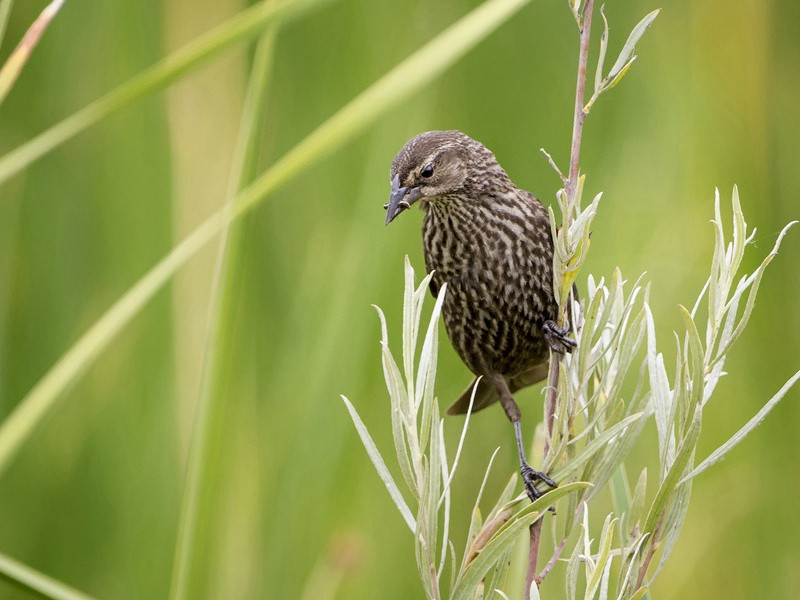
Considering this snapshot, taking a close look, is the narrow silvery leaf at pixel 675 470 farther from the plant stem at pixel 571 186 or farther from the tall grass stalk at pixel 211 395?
the tall grass stalk at pixel 211 395

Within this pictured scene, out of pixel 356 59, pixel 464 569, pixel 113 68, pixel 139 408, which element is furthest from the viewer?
pixel 113 68

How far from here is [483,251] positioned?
1853mm

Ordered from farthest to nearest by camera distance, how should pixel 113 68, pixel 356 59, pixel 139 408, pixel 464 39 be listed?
1. pixel 113 68
2. pixel 356 59
3. pixel 139 408
4. pixel 464 39

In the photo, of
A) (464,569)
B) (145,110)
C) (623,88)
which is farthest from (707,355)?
(623,88)

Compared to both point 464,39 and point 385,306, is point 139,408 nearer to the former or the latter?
point 385,306

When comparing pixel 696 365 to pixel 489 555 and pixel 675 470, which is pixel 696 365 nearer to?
pixel 675 470

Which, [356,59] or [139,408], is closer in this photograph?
[139,408]

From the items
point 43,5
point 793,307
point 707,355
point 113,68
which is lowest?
point 793,307

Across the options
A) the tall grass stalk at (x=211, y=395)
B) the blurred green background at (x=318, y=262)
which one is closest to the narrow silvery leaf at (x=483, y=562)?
the tall grass stalk at (x=211, y=395)

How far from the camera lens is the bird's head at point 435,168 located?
1.73 metres

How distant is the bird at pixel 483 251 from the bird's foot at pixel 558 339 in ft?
1.07

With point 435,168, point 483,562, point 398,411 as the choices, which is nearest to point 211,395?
point 398,411

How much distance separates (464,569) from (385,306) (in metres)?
1.17

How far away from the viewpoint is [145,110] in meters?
2.28
